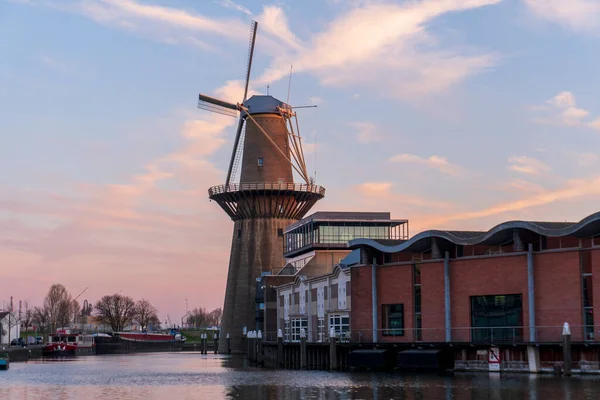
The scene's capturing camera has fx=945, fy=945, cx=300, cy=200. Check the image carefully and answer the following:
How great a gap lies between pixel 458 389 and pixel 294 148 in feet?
323

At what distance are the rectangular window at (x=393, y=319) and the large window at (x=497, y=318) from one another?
8.73 metres

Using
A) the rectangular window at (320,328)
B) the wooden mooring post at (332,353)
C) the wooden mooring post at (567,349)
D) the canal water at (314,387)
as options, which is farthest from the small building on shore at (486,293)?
the rectangular window at (320,328)

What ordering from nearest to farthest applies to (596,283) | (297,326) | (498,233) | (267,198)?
(596,283)
(498,233)
(297,326)
(267,198)

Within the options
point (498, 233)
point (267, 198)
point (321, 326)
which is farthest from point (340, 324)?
point (267, 198)

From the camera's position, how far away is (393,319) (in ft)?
282

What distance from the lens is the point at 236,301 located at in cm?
15312

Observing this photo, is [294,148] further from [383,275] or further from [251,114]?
[383,275]

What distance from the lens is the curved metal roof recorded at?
2680 inches

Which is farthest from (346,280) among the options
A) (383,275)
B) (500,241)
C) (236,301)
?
(236,301)

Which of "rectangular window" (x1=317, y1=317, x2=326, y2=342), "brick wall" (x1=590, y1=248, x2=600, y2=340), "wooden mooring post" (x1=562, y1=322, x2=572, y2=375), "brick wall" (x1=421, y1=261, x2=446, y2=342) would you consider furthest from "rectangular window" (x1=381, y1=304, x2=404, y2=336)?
"brick wall" (x1=590, y1=248, x2=600, y2=340)

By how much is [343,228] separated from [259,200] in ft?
72.3

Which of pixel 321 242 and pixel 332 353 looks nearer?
pixel 332 353

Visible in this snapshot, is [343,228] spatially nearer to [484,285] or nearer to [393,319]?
[393,319]

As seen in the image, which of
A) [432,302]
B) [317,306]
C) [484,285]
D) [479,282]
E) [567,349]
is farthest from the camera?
[317,306]
